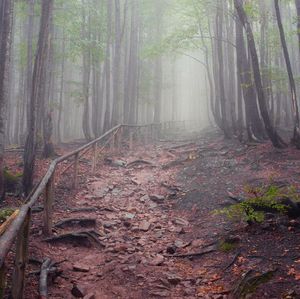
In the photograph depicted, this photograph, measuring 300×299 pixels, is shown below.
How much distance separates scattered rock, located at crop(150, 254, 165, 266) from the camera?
5733mm

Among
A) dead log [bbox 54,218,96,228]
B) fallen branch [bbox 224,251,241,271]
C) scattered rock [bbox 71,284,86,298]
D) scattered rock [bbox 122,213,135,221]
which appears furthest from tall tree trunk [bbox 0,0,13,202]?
fallen branch [bbox 224,251,241,271]

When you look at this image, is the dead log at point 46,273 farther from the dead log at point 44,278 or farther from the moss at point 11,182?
the moss at point 11,182

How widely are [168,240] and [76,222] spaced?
1949 mm

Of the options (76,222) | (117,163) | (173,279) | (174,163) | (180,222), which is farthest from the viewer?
(174,163)

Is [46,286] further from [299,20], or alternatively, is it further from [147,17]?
[147,17]

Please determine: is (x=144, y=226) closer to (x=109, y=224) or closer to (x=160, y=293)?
(x=109, y=224)

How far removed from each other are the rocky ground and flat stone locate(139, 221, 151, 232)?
0.04m

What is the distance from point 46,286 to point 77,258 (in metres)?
1.47

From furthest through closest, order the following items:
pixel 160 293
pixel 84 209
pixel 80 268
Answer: pixel 84 209, pixel 80 268, pixel 160 293

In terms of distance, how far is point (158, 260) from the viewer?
5.86 metres

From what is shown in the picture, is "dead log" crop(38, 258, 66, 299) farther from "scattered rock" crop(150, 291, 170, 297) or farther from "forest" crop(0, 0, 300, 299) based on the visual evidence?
"scattered rock" crop(150, 291, 170, 297)

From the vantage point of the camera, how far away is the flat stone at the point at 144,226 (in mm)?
7375

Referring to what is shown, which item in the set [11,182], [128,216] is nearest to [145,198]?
[128,216]

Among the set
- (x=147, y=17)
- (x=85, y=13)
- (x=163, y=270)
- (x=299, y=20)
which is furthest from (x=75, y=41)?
(x=163, y=270)
